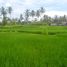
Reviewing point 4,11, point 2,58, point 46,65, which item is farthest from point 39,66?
point 4,11

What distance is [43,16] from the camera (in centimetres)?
6656

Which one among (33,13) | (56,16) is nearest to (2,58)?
(33,13)

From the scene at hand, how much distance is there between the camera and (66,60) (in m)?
5.23

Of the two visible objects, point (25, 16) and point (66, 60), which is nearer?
point (66, 60)

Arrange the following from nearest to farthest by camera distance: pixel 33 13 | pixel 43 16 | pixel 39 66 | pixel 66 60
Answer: pixel 39 66
pixel 66 60
pixel 33 13
pixel 43 16

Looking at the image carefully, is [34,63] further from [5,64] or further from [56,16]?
[56,16]

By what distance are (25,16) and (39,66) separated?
5888 cm

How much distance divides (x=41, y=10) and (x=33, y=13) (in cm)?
266

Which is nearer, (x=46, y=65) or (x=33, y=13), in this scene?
(x=46, y=65)

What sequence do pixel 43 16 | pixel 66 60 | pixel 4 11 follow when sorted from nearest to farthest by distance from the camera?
pixel 66 60 → pixel 4 11 → pixel 43 16

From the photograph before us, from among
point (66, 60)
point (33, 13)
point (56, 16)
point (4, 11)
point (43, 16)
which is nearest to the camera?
point (66, 60)

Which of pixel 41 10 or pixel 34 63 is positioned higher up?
pixel 41 10

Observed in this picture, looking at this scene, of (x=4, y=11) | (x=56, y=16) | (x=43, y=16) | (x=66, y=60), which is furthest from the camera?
(x=56, y=16)

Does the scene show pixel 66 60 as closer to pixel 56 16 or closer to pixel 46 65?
pixel 46 65
